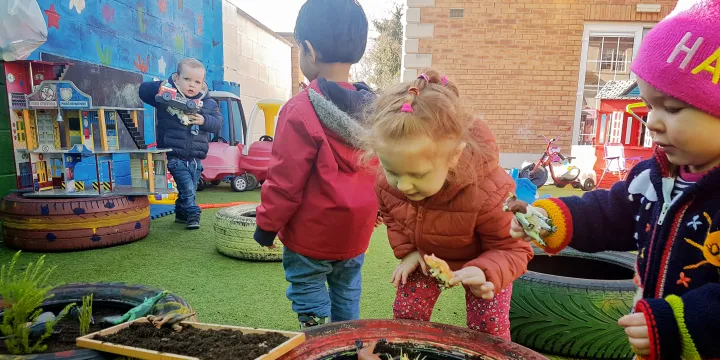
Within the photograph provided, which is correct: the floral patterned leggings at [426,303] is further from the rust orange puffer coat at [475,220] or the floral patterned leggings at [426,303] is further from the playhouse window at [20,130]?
the playhouse window at [20,130]

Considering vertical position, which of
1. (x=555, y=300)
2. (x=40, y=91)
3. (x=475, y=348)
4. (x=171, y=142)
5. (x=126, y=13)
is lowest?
(x=555, y=300)

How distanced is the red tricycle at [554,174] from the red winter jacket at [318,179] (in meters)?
6.02

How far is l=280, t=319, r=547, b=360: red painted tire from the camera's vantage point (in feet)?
3.80

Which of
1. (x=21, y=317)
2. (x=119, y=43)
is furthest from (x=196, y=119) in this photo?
(x=21, y=317)

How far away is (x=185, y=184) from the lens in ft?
14.6

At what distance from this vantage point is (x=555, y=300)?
1.95 m

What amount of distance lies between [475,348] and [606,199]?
54 centimetres

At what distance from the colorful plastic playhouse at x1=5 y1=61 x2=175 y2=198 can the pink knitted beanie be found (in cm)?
381

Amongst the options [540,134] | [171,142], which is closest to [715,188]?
[171,142]

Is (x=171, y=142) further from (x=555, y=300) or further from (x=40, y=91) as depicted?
(x=555, y=300)

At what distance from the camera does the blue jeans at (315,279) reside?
6.12ft

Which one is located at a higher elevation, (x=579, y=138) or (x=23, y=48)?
(x=23, y=48)

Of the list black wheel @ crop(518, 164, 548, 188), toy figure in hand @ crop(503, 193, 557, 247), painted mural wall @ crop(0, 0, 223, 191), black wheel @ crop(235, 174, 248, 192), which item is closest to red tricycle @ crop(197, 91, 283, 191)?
black wheel @ crop(235, 174, 248, 192)

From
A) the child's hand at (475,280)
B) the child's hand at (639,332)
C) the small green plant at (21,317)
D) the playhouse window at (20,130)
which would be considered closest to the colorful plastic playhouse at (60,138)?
the playhouse window at (20,130)
